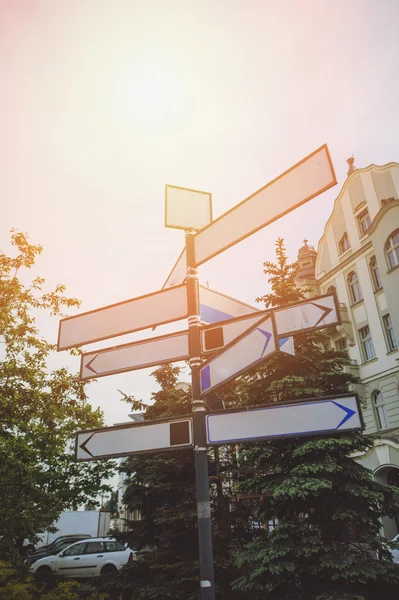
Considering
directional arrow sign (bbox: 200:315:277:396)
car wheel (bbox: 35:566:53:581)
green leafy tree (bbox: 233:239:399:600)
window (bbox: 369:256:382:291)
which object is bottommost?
car wheel (bbox: 35:566:53:581)

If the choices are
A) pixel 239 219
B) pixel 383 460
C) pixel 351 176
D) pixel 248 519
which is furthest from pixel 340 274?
pixel 239 219

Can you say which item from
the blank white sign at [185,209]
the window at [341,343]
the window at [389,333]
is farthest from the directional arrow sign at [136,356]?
the window at [341,343]

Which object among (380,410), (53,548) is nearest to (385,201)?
(380,410)

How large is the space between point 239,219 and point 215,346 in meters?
1.20

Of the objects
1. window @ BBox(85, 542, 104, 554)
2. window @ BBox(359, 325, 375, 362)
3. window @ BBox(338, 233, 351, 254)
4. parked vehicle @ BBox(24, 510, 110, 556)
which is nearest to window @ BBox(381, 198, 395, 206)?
window @ BBox(338, 233, 351, 254)

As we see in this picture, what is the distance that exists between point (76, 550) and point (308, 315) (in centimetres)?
1924

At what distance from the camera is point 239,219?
4.10 metres

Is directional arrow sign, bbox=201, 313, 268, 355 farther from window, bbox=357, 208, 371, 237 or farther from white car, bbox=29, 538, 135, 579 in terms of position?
window, bbox=357, 208, 371, 237

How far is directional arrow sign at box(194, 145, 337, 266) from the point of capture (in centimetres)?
353

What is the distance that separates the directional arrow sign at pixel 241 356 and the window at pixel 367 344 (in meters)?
23.1

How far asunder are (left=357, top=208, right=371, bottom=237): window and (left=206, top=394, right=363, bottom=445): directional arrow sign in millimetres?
24690

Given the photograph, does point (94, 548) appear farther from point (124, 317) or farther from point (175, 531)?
point (124, 317)

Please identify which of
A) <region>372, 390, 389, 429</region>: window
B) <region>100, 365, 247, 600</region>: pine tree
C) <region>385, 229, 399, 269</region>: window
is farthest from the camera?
<region>372, 390, 389, 429</region>: window

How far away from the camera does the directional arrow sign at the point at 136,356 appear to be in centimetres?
404
